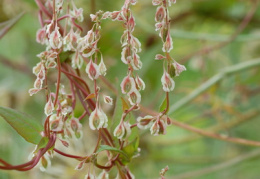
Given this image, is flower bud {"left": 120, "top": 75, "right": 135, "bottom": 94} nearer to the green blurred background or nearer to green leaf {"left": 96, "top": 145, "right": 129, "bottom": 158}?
green leaf {"left": 96, "top": 145, "right": 129, "bottom": 158}

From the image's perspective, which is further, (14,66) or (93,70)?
(14,66)

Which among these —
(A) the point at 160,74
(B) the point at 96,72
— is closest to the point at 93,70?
(B) the point at 96,72

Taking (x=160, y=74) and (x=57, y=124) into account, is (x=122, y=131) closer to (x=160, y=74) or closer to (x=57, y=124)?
(x=57, y=124)

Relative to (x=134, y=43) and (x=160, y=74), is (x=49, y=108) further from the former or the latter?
(x=160, y=74)

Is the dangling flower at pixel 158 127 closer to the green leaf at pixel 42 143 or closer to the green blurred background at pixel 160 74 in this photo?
the green leaf at pixel 42 143

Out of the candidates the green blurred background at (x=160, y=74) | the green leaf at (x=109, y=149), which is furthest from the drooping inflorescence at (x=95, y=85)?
the green blurred background at (x=160, y=74)

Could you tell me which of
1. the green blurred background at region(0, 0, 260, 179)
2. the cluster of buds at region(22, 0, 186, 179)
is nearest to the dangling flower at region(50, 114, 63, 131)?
the cluster of buds at region(22, 0, 186, 179)

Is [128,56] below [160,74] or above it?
above
